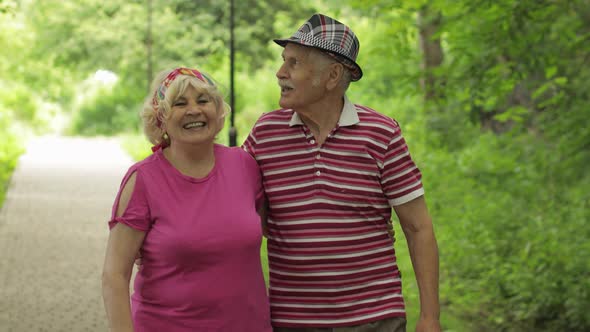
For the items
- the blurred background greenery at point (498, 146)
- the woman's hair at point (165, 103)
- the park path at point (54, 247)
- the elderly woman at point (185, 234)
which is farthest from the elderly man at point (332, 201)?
the park path at point (54, 247)

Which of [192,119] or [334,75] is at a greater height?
[334,75]

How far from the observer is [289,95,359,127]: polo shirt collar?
3.14 metres

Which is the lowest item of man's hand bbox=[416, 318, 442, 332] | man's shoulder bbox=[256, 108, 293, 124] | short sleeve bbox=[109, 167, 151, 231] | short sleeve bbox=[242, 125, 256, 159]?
man's hand bbox=[416, 318, 442, 332]

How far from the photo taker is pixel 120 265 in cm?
285

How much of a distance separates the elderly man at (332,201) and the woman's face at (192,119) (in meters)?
0.32

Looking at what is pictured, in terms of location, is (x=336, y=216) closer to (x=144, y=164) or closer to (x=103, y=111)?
(x=144, y=164)

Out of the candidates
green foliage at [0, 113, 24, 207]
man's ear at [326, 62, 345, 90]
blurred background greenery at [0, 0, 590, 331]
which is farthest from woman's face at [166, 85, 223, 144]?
green foliage at [0, 113, 24, 207]

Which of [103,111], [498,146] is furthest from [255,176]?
[103,111]

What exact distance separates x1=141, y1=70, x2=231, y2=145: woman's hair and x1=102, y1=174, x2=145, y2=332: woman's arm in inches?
8.0

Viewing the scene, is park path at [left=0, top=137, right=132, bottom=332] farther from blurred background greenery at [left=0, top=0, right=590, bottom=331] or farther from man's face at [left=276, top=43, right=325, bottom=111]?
man's face at [left=276, top=43, right=325, bottom=111]

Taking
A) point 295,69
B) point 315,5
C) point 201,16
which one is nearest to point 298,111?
point 295,69

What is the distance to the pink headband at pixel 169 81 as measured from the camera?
2916 mm

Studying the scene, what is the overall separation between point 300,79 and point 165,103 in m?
0.51

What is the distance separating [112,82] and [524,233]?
31885 mm
